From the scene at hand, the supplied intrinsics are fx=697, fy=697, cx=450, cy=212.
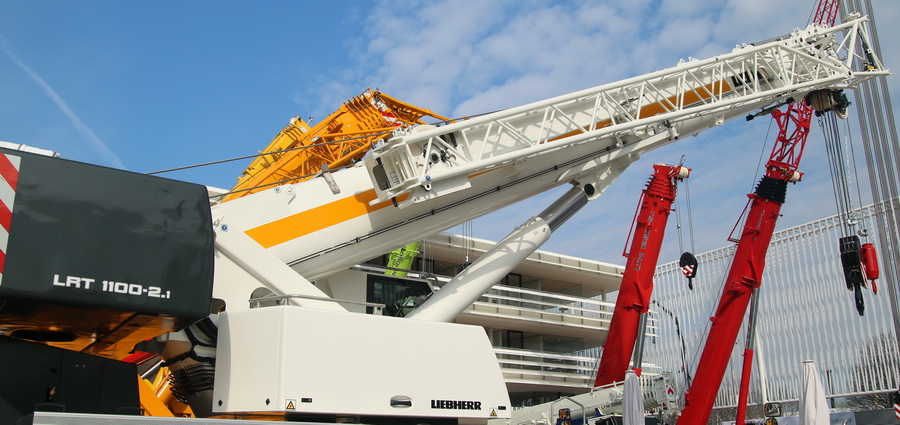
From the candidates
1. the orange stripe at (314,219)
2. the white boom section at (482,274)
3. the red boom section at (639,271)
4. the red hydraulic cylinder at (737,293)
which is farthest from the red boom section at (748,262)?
the orange stripe at (314,219)

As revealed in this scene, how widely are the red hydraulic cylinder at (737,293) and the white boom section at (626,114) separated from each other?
12.7 feet

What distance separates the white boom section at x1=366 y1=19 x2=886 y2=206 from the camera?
33.2 ft

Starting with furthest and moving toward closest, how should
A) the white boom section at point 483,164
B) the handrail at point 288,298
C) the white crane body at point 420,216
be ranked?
the white boom section at point 483,164, the handrail at point 288,298, the white crane body at point 420,216

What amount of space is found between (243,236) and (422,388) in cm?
293

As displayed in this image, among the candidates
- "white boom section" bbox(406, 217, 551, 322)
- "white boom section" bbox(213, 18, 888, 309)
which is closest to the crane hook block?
"white boom section" bbox(213, 18, 888, 309)

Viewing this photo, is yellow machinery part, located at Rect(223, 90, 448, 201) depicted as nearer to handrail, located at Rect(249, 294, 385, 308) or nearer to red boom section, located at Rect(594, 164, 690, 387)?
red boom section, located at Rect(594, 164, 690, 387)

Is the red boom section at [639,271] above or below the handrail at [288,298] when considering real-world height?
above

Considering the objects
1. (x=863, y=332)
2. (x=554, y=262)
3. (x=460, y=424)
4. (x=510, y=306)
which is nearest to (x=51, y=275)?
(x=460, y=424)

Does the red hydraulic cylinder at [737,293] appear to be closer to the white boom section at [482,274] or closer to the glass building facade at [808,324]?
the white boom section at [482,274]

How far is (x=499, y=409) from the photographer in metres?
8.52

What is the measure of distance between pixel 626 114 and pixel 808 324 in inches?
1006

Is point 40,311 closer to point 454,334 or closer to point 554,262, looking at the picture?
point 454,334

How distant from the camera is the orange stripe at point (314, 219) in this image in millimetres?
9492

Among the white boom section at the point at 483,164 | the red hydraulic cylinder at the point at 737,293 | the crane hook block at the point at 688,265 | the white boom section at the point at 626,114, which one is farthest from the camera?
the crane hook block at the point at 688,265
